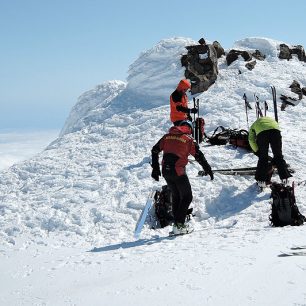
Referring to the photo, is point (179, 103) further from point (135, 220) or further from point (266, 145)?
point (135, 220)

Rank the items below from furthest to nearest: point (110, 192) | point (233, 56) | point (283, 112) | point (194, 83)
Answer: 1. point (233, 56)
2. point (194, 83)
3. point (283, 112)
4. point (110, 192)

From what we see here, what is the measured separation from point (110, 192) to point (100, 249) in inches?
149

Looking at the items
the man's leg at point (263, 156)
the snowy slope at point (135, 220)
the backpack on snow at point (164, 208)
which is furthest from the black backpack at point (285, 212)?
the man's leg at point (263, 156)

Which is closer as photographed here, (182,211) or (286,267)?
(286,267)

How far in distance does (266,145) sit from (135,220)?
3.15 meters

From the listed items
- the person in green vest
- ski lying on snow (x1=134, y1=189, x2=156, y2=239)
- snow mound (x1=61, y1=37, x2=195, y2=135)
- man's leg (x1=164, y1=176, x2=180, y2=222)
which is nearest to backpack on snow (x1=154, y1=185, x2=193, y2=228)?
ski lying on snow (x1=134, y1=189, x2=156, y2=239)

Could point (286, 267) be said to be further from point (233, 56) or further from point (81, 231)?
point (233, 56)

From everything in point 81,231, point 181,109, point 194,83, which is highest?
point 194,83

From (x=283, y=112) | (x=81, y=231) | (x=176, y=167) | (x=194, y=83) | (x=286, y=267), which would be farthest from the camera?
(x=194, y=83)

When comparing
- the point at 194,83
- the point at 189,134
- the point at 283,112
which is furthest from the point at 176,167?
the point at 194,83

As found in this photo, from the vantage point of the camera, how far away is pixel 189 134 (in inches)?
303

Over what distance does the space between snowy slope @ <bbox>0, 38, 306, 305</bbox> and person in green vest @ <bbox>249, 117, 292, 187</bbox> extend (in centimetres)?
44

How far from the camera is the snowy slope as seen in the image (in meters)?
4.64

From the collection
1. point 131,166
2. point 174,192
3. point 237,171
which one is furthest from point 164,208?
point 131,166
